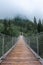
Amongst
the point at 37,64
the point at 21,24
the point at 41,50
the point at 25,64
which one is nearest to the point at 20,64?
the point at 25,64

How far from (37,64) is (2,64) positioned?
1264 millimetres

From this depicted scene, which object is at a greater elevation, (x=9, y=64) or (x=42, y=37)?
(x=42, y=37)

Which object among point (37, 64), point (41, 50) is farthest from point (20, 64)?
point (41, 50)

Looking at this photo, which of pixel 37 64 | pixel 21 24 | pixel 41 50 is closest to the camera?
pixel 37 64

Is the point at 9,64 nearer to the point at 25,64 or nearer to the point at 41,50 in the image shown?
the point at 25,64

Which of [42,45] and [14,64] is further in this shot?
[42,45]

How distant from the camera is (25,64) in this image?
7652mm

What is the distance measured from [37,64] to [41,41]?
3.96 ft

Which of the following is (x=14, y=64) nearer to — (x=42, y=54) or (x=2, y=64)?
(x=2, y=64)

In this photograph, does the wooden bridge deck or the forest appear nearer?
the wooden bridge deck

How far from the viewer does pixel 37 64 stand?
7.39 metres

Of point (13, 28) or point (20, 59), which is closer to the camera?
point (20, 59)

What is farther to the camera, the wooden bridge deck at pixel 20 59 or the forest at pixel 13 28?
the forest at pixel 13 28

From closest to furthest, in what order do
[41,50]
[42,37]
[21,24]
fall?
[42,37] < [41,50] < [21,24]
